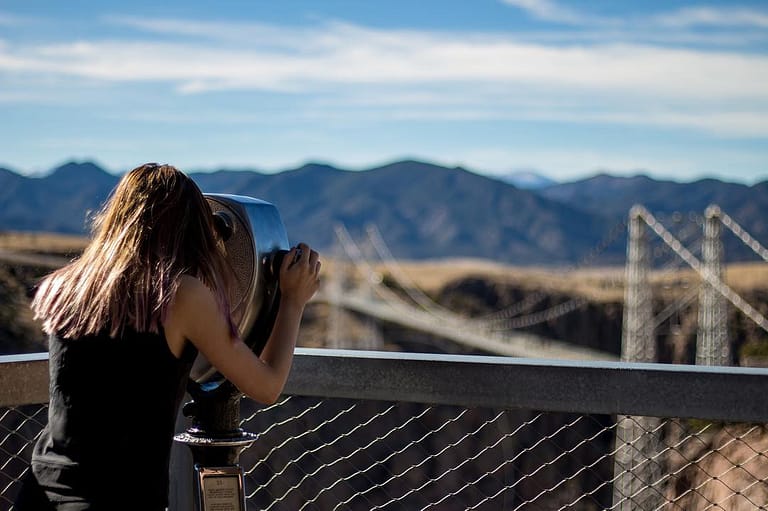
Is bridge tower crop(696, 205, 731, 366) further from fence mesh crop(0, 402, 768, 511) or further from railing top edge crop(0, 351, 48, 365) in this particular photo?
railing top edge crop(0, 351, 48, 365)

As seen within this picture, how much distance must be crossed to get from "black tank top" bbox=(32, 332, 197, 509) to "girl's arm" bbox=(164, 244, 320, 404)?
2.1 inches

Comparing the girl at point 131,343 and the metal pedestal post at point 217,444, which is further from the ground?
the girl at point 131,343

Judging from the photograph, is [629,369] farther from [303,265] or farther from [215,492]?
[215,492]

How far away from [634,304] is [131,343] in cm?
1976

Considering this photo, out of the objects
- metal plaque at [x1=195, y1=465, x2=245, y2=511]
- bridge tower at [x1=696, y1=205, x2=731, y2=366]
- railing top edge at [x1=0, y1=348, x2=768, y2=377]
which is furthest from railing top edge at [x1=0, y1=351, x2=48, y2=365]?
bridge tower at [x1=696, y1=205, x2=731, y2=366]

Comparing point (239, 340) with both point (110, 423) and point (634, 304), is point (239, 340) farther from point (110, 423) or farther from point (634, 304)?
point (634, 304)

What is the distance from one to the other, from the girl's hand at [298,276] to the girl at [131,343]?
15cm

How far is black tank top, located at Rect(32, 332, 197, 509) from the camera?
1813 mm

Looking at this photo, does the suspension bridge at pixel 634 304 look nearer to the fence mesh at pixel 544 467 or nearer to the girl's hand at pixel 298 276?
the fence mesh at pixel 544 467

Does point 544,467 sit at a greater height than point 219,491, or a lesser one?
lesser

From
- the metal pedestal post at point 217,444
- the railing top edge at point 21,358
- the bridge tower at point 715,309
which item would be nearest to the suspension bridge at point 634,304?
the bridge tower at point 715,309

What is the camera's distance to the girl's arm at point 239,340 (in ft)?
6.07

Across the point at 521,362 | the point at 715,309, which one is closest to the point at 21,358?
the point at 521,362

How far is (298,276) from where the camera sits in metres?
2.04
